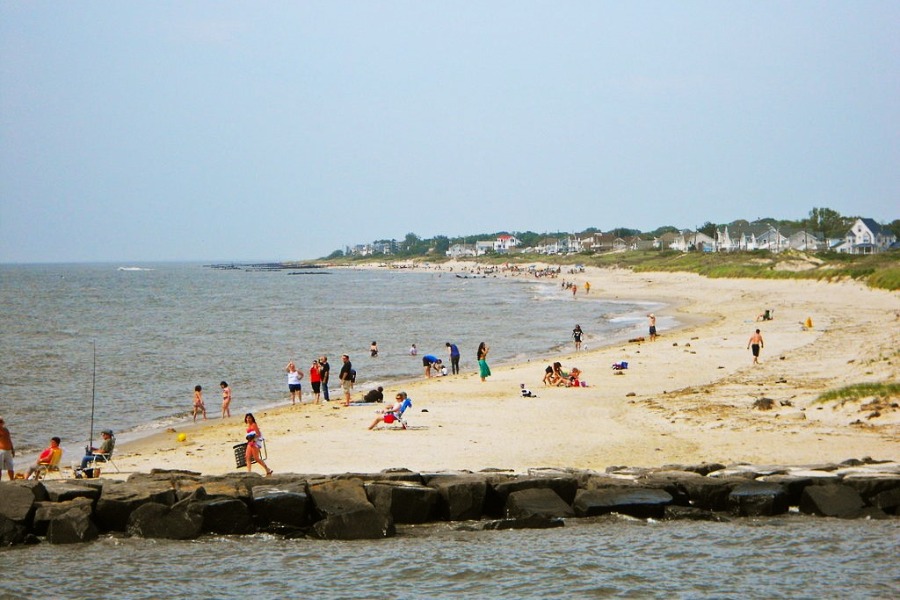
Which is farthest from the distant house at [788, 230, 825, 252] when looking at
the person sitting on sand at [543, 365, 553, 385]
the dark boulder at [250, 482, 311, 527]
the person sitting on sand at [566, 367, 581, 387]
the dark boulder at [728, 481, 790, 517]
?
the dark boulder at [250, 482, 311, 527]

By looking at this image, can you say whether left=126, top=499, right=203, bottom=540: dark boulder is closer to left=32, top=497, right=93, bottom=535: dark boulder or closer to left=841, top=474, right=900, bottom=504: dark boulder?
left=32, top=497, right=93, bottom=535: dark boulder

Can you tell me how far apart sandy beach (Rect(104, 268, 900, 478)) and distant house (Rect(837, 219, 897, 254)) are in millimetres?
94544

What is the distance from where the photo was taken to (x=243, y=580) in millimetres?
11688

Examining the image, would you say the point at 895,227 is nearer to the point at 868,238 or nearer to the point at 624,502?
the point at 868,238

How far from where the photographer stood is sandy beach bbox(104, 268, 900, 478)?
17.0 m

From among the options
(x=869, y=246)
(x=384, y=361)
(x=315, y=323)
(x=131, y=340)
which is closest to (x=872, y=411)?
(x=384, y=361)

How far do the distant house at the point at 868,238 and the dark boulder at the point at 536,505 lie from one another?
119435 millimetres

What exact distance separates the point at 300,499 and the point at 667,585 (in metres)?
5.31

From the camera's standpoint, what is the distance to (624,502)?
45.4 ft

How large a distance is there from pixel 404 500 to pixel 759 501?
5230 millimetres

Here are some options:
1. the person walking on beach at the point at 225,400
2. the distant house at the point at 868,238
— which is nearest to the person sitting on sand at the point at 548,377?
the person walking on beach at the point at 225,400

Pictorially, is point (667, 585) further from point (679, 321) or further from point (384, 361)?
point (679, 321)

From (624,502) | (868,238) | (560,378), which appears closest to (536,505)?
(624,502)

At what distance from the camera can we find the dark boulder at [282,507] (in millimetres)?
13539
